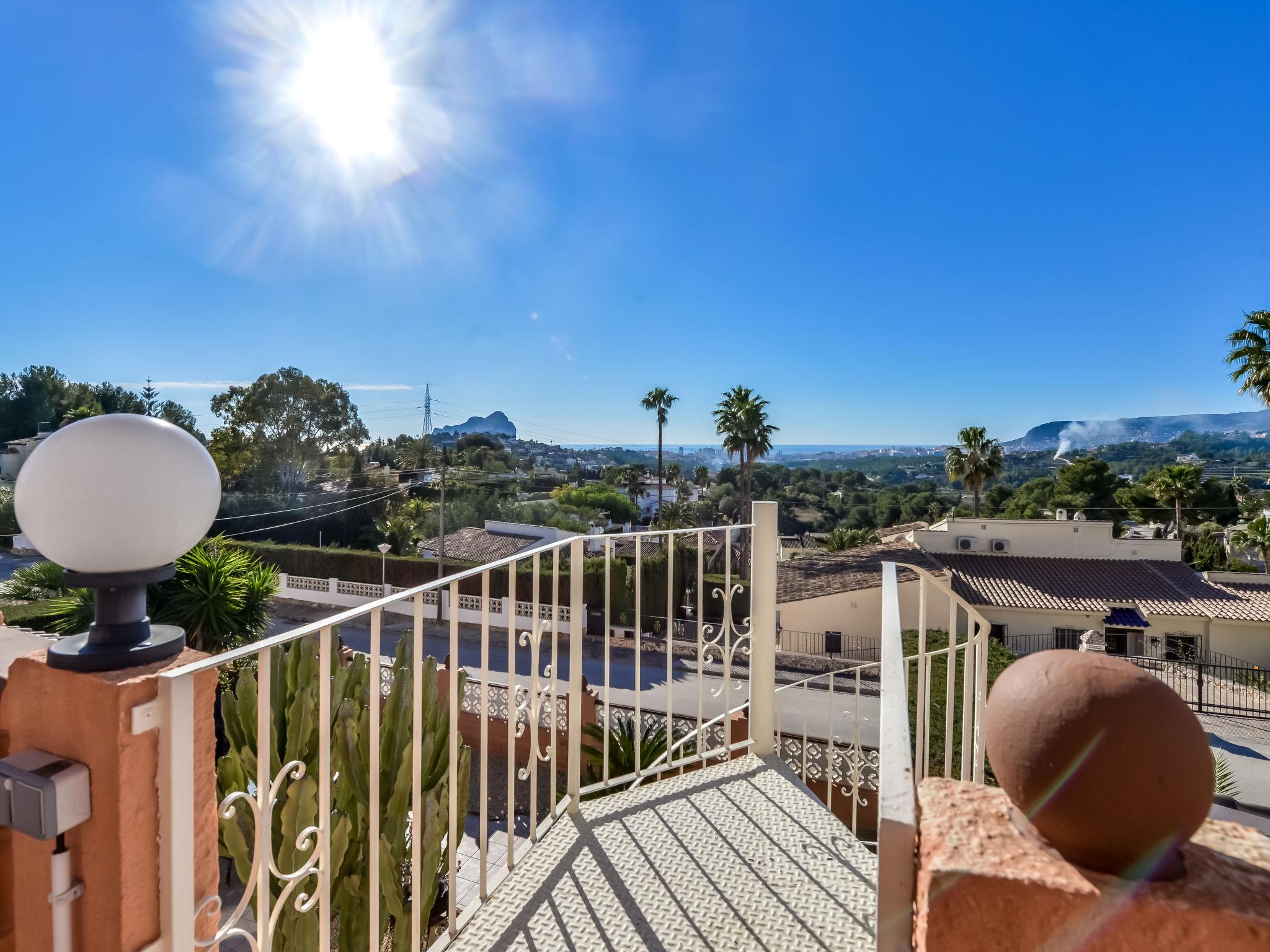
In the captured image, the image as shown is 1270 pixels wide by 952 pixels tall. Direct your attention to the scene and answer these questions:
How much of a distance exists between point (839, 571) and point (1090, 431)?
64.1 metres

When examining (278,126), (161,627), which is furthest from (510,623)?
(278,126)

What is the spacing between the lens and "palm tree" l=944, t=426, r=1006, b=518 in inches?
878

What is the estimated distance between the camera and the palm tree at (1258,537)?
1923cm

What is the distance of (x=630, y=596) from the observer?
56.7 ft

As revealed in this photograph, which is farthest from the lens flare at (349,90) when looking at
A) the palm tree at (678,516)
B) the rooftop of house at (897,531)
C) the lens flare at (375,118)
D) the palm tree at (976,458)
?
the palm tree at (976,458)

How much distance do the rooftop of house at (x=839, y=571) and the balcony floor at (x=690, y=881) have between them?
1264cm

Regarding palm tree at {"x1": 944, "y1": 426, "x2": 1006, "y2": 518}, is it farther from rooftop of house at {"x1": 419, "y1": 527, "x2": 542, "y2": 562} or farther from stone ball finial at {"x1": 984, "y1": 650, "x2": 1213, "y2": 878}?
stone ball finial at {"x1": 984, "y1": 650, "x2": 1213, "y2": 878}

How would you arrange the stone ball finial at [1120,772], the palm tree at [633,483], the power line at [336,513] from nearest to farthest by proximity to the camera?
the stone ball finial at [1120,772], the power line at [336,513], the palm tree at [633,483]

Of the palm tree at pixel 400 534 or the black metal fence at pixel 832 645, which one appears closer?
the black metal fence at pixel 832 645

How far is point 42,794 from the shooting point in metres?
0.70

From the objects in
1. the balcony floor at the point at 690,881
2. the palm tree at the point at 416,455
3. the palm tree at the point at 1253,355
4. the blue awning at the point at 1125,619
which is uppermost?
the palm tree at the point at 1253,355

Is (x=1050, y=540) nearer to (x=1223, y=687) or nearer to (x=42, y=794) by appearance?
(x=1223, y=687)

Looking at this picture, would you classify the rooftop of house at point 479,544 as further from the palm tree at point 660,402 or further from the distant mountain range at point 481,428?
the distant mountain range at point 481,428

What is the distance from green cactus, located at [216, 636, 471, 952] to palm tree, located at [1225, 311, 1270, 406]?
58.8 ft
